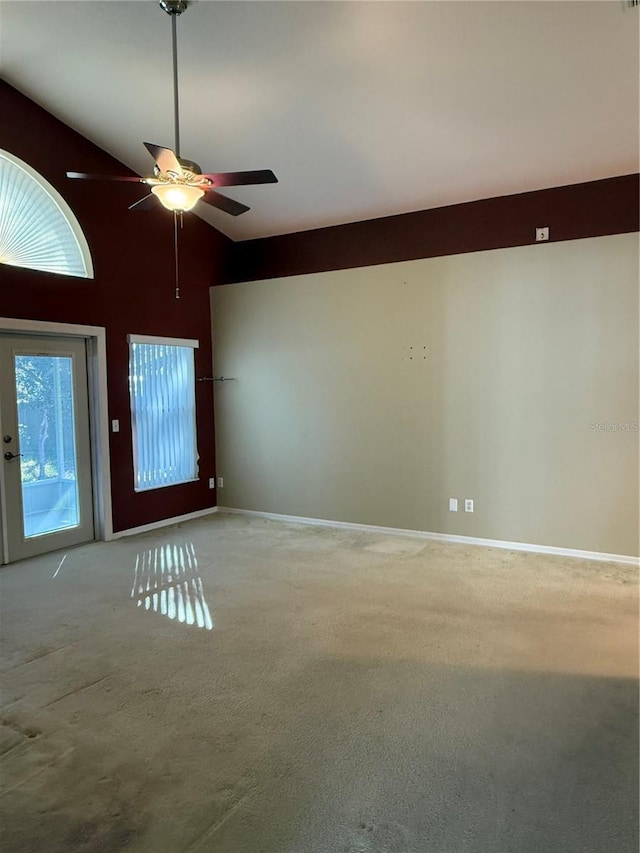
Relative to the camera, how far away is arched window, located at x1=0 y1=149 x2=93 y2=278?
14.8 feet

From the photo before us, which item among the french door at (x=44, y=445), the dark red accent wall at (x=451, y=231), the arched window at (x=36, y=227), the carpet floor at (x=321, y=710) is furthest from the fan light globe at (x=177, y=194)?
the dark red accent wall at (x=451, y=231)

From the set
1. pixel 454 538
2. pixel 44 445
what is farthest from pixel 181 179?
pixel 454 538

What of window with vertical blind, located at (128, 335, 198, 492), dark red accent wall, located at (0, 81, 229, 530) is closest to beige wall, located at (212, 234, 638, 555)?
dark red accent wall, located at (0, 81, 229, 530)

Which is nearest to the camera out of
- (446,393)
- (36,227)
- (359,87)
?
(359,87)

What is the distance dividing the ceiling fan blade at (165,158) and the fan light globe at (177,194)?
0.33 ft

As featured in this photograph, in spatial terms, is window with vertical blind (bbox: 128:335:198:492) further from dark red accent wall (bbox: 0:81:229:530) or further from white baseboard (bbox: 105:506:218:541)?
white baseboard (bbox: 105:506:218:541)

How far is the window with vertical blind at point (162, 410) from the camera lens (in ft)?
18.6

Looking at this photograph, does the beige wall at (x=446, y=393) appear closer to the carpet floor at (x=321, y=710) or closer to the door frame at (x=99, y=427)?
the carpet floor at (x=321, y=710)

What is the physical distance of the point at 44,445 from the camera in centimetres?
489

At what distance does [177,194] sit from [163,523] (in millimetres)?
3781

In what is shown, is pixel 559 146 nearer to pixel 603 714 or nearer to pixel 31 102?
pixel 603 714

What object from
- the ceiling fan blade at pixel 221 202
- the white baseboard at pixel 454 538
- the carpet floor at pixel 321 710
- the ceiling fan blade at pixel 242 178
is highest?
the ceiling fan blade at pixel 221 202

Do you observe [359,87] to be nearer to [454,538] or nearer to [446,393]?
[446,393]

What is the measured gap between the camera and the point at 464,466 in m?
5.13
